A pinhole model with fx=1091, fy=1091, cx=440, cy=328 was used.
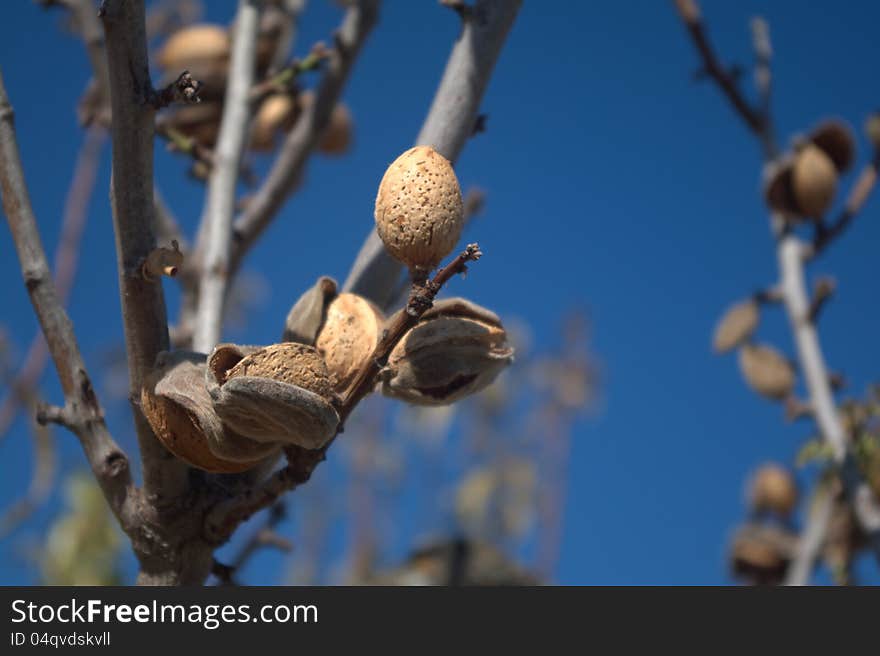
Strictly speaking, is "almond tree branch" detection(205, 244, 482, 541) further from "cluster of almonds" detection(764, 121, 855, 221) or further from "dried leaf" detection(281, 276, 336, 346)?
"cluster of almonds" detection(764, 121, 855, 221)

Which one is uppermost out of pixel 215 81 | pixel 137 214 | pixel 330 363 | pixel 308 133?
pixel 215 81

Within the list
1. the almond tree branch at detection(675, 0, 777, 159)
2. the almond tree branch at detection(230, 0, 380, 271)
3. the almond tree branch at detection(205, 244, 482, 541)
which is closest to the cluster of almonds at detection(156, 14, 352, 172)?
the almond tree branch at detection(230, 0, 380, 271)

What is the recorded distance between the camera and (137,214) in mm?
1430

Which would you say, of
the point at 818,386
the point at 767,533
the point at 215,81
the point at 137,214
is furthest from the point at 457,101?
the point at 767,533

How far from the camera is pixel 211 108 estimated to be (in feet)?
10.2

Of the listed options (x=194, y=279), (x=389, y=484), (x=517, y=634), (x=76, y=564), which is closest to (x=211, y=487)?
(x=517, y=634)

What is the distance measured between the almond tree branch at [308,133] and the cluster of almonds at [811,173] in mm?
1361

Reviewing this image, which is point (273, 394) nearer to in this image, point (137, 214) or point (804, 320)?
point (137, 214)

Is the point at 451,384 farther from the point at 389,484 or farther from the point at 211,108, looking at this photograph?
the point at 389,484

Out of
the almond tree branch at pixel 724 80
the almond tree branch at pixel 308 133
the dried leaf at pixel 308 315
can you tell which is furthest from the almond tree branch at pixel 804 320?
the dried leaf at pixel 308 315

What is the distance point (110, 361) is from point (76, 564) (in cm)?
88

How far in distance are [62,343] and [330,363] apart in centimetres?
39

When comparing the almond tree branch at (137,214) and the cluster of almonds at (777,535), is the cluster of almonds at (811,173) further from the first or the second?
the almond tree branch at (137,214)

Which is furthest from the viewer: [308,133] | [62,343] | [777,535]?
[777,535]
